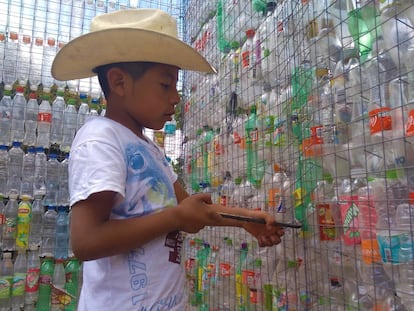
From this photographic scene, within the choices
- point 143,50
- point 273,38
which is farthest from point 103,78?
point 273,38

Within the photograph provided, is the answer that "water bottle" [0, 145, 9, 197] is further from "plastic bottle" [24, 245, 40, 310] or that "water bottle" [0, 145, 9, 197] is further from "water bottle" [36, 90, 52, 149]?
"plastic bottle" [24, 245, 40, 310]

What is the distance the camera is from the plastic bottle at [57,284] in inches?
111

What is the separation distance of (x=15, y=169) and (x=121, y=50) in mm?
2480

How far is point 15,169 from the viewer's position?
2.89 meters

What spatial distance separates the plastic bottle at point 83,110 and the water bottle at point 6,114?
523 millimetres

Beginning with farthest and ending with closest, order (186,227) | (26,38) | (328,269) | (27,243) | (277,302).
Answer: (26,38) → (27,243) → (277,302) → (328,269) → (186,227)

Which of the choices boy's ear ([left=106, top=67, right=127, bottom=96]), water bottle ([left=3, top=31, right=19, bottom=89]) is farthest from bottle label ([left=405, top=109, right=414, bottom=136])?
water bottle ([left=3, top=31, right=19, bottom=89])

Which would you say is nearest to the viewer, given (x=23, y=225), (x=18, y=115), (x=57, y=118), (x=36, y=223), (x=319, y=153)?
(x=319, y=153)

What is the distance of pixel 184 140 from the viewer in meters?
2.98

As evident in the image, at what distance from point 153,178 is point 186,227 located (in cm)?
14

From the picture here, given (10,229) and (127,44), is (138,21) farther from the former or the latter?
(10,229)

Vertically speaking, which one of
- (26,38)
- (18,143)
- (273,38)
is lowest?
(18,143)

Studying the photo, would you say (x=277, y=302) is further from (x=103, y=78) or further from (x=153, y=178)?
(x=103, y=78)

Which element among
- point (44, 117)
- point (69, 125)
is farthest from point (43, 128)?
point (69, 125)
